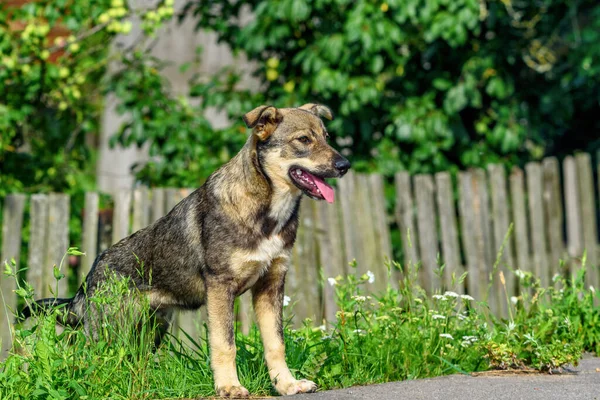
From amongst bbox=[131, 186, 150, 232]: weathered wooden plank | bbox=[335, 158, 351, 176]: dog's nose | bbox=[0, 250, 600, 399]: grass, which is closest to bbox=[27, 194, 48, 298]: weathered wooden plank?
bbox=[131, 186, 150, 232]: weathered wooden plank

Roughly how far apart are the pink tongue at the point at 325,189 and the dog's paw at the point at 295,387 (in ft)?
3.19

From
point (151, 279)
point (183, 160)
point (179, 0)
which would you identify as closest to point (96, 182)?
point (179, 0)

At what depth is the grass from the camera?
4.44m

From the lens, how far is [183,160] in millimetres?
8719

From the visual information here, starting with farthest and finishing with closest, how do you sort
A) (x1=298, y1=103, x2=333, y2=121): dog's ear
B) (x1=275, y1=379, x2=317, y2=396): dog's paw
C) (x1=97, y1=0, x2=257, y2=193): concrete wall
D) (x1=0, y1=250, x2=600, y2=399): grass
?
(x1=97, y1=0, x2=257, y2=193): concrete wall < (x1=298, y1=103, x2=333, y2=121): dog's ear < (x1=275, y1=379, x2=317, y2=396): dog's paw < (x1=0, y1=250, x2=600, y2=399): grass

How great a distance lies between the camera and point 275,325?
16.1 feet

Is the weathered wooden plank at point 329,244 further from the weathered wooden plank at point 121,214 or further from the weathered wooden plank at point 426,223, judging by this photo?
the weathered wooden plank at point 121,214

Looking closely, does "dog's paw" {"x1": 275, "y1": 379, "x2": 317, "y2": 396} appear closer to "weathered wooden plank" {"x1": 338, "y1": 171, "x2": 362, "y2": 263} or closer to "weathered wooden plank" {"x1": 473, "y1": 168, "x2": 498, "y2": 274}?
"weathered wooden plank" {"x1": 338, "y1": 171, "x2": 362, "y2": 263}

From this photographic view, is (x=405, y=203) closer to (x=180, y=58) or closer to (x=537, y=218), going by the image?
(x=537, y=218)

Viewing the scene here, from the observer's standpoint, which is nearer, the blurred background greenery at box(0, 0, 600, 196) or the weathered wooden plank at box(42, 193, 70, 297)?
the weathered wooden plank at box(42, 193, 70, 297)

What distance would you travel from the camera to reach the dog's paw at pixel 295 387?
15.5 feet

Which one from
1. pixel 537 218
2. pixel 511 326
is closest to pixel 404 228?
pixel 537 218

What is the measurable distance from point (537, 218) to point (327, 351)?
13.5ft

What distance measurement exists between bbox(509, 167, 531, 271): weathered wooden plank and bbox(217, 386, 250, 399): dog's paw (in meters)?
4.60
